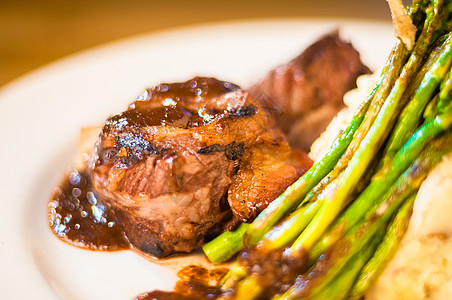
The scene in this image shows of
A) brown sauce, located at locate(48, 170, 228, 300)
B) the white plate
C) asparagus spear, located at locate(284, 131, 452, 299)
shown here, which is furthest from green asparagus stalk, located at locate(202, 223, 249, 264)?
asparagus spear, located at locate(284, 131, 452, 299)

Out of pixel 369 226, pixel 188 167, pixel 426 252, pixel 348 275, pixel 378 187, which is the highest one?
pixel 188 167

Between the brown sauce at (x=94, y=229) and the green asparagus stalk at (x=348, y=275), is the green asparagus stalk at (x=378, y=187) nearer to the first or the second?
the green asparagus stalk at (x=348, y=275)

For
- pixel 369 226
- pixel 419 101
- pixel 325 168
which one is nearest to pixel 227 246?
pixel 325 168

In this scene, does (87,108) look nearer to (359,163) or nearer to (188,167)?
(188,167)

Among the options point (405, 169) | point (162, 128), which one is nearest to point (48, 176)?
point (162, 128)

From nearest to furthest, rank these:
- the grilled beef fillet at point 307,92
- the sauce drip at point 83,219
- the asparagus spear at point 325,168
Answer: the asparagus spear at point 325,168, the sauce drip at point 83,219, the grilled beef fillet at point 307,92

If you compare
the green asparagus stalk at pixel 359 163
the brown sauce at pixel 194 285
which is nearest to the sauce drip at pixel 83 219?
the brown sauce at pixel 194 285
